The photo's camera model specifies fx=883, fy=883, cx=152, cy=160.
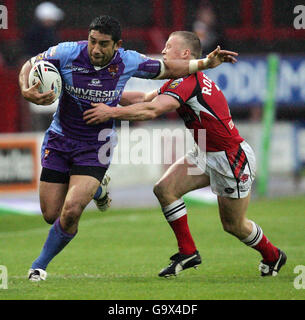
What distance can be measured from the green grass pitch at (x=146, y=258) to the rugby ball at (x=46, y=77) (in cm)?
162

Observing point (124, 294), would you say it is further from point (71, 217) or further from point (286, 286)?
point (286, 286)

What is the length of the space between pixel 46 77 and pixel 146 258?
268 centimetres

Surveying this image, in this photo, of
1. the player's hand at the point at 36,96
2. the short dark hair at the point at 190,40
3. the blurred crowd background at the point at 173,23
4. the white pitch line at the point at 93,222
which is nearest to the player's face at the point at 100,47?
the player's hand at the point at 36,96

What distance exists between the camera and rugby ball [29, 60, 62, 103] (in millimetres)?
7301

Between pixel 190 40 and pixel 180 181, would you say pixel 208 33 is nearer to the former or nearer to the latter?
pixel 190 40

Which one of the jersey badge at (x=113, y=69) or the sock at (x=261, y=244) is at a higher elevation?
the jersey badge at (x=113, y=69)

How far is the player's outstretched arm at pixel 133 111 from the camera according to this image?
7.22 m

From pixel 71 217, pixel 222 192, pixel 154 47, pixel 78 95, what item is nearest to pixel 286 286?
pixel 222 192

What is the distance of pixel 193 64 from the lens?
7715mm

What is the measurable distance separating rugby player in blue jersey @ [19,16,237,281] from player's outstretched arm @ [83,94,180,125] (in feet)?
0.74

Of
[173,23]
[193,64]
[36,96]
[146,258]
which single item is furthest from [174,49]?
[173,23]

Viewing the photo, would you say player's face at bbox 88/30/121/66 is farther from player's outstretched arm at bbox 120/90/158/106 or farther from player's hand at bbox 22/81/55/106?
player's outstretched arm at bbox 120/90/158/106

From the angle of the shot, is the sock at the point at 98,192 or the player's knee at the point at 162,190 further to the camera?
the sock at the point at 98,192

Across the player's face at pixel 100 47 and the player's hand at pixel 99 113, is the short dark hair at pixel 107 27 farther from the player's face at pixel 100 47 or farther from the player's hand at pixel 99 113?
the player's hand at pixel 99 113
